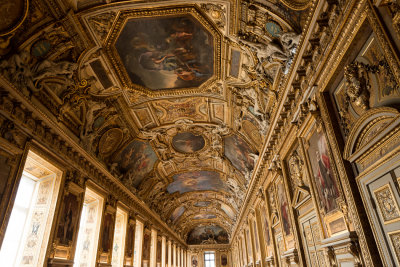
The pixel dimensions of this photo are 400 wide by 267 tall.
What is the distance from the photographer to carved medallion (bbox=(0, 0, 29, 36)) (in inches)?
258

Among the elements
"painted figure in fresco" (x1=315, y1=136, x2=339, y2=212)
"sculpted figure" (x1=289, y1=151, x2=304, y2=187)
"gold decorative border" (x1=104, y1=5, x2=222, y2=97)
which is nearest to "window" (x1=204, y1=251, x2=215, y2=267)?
"gold decorative border" (x1=104, y1=5, x2=222, y2=97)

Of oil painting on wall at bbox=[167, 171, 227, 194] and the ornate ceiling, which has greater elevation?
oil painting on wall at bbox=[167, 171, 227, 194]

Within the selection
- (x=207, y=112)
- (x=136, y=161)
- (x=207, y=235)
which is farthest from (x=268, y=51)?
(x=207, y=235)

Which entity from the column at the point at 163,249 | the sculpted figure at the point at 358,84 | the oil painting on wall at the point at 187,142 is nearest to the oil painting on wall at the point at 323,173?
the sculpted figure at the point at 358,84

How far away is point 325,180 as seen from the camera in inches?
228

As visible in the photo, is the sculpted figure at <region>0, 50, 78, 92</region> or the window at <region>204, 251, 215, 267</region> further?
the window at <region>204, 251, 215, 267</region>

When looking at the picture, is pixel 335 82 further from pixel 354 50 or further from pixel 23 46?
pixel 23 46

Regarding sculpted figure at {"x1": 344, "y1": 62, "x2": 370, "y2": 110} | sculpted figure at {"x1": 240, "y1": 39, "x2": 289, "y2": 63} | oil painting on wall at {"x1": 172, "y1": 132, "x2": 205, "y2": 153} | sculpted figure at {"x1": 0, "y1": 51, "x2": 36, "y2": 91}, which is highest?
oil painting on wall at {"x1": 172, "y1": 132, "x2": 205, "y2": 153}

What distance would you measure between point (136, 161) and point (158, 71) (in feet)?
23.3

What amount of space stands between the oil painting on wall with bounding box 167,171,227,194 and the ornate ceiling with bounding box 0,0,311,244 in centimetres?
539

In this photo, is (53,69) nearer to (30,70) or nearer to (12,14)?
(30,70)

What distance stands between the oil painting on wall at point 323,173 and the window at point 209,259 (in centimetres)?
4029

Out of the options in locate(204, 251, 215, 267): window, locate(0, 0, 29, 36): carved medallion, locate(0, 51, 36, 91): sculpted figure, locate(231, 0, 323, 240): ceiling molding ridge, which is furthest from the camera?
locate(204, 251, 215, 267): window

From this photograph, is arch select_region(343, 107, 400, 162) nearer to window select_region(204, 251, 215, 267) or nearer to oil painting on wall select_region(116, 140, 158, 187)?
oil painting on wall select_region(116, 140, 158, 187)
